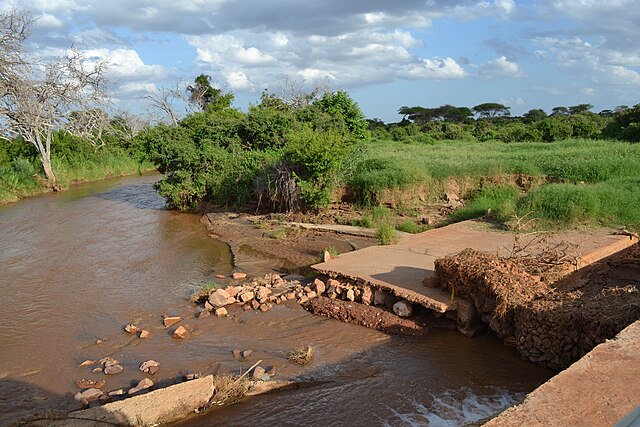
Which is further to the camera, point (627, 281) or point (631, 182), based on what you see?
point (631, 182)

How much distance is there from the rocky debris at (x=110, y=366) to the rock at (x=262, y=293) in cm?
232

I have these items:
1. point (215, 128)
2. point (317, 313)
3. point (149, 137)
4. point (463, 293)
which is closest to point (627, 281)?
point (463, 293)

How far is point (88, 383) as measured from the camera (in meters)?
5.87

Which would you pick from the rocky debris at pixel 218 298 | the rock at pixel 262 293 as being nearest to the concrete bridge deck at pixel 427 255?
the rock at pixel 262 293

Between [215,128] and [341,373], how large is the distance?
12598mm

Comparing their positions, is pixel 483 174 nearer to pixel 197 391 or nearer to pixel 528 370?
pixel 528 370

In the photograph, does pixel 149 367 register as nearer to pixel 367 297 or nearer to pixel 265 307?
pixel 265 307

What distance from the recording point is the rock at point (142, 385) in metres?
5.60

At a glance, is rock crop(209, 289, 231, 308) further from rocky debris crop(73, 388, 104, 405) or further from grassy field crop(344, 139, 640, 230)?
grassy field crop(344, 139, 640, 230)

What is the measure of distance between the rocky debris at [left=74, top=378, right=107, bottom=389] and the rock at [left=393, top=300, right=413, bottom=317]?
371 centimetres

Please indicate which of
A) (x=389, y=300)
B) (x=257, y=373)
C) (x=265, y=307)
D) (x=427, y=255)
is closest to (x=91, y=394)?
(x=257, y=373)

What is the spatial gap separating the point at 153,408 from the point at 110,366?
148cm

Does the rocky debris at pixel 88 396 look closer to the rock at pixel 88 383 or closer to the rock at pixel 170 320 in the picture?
the rock at pixel 88 383

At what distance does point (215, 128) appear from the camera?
17109 mm
